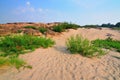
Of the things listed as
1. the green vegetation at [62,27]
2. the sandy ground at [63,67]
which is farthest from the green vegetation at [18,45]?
the green vegetation at [62,27]

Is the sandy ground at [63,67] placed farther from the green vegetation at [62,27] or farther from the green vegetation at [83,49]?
the green vegetation at [62,27]

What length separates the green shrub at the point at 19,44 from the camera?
31.5 ft

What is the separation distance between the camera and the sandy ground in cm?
750

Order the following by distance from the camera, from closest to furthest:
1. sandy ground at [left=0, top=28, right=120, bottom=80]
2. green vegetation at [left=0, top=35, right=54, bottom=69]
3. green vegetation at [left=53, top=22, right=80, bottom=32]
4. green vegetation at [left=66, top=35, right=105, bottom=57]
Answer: sandy ground at [left=0, top=28, right=120, bottom=80] < green vegetation at [left=0, top=35, right=54, bottom=69] < green vegetation at [left=66, top=35, right=105, bottom=57] < green vegetation at [left=53, top=22, right=80, bottom=32]

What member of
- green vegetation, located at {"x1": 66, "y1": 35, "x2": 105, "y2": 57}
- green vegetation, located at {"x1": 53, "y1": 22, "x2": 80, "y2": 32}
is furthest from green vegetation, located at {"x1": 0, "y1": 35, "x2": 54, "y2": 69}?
green vegetation, located at {"x1": 53, "y1": 22, "x2": 80, "y2": 32}

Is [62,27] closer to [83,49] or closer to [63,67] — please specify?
[83,49]

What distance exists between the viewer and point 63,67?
8.49 meters

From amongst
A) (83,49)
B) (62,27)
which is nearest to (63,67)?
(83,49)

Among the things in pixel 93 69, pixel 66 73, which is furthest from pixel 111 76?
pixel 66 73

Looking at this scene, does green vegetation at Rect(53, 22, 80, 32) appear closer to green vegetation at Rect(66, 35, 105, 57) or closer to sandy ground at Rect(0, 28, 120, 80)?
sandy ground at Rect(0, 28, 120, 80)

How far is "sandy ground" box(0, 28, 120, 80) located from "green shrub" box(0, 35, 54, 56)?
→ 32cm

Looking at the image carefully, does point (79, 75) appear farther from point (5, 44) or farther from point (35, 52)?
point (5, 44)

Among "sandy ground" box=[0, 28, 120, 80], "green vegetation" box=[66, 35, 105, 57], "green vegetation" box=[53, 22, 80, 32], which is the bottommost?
"sandy ground" box=[0, 28, 120, 80]

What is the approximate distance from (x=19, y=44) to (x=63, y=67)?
2.77 m
